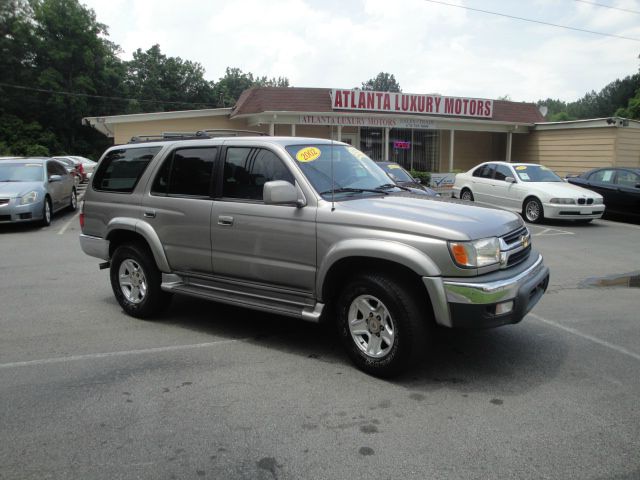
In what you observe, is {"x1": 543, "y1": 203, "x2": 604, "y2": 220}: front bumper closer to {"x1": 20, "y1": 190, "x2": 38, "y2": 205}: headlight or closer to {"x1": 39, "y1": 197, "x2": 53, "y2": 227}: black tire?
{"x1": 39, "y1": 197, "x2": 53, "y2": 227}: black tire

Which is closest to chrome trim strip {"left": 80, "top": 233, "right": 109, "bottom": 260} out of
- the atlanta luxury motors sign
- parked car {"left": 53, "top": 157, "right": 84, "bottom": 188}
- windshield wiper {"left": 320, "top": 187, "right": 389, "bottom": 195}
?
windshield wiper {"left": 320, "top": 187, "right": 389, "bottom": 195}

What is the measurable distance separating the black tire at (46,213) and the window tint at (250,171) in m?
9.21

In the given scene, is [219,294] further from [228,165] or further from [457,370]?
[457,370]

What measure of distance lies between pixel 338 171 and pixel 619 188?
41.1 ft

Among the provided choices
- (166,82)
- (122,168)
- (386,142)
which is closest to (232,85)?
(166,82)

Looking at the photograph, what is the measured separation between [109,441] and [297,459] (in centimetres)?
116

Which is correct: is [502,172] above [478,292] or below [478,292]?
above

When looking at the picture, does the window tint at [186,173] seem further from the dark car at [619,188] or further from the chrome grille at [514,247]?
the dark car at [619,188]

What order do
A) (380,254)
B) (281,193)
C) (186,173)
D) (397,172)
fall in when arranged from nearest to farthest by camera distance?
(380,254), (281,193), (186,173), (397,172)

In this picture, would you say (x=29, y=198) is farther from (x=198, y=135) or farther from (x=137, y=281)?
(x=198, y=135)

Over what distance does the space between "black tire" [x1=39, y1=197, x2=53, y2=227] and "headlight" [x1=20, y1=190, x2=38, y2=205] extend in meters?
0.24

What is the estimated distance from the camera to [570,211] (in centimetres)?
1341

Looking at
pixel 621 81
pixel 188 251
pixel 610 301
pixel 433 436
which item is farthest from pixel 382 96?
pixel 621 81

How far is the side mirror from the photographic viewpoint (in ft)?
14.4
